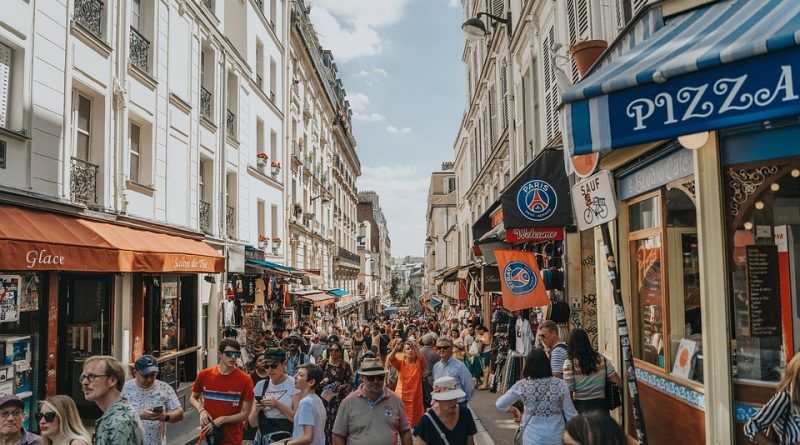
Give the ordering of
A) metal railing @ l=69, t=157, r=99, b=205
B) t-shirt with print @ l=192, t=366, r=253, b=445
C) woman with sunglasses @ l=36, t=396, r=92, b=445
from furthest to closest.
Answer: metal railing @ l=69, t=157, r=99, b=205 → t-shirt with print @ l=192, t=366, r=253, b=445 → woman with sunglasses @ l=36, t=396, r=92, b=445

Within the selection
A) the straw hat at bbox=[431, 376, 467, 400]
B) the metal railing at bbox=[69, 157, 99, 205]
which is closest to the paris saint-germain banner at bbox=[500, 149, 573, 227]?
the straw hat at bbox=[431, 376, 467, 400]

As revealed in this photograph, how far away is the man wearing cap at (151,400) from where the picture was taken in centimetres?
580

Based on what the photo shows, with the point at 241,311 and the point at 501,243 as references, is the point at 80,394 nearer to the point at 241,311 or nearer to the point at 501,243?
the point at 241,311

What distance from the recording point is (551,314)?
10078mm

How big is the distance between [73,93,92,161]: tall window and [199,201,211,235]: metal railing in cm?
531

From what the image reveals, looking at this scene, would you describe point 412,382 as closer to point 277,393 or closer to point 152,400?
point 277,393

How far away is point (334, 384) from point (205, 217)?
10976 millimetres

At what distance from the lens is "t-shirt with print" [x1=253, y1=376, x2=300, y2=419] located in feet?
20.2

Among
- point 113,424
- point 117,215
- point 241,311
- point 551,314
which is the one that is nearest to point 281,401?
point 113,424

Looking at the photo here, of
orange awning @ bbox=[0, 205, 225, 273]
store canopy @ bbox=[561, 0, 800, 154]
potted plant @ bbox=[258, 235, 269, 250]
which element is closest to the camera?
store canopy @ bbox=[561, 0, 800, 154]

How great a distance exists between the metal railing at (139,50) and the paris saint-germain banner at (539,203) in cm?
839

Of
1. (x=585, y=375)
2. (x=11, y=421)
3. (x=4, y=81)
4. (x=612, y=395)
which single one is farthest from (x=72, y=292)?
(x=612, y=395)

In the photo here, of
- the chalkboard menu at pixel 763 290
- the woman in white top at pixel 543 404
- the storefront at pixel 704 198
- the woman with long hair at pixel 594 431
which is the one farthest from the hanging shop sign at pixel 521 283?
the woman with long hair at pixel 594 431

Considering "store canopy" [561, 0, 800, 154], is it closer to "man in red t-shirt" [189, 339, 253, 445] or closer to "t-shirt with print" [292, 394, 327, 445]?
"t-shirt with print" [292, 394, 327, 445]
